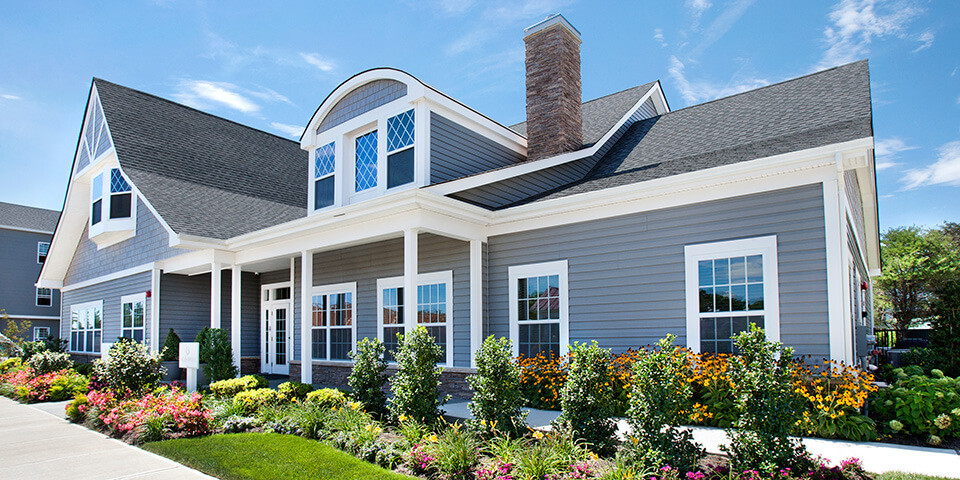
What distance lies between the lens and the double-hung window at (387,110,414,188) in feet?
39.0

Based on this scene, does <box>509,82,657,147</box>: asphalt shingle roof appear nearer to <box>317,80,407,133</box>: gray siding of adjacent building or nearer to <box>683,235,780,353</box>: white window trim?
<box>317,80,407,133</box>: gray siding of adjacent building

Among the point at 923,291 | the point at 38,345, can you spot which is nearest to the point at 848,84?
the point at 38,345

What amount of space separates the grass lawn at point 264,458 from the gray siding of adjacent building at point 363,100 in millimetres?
7199

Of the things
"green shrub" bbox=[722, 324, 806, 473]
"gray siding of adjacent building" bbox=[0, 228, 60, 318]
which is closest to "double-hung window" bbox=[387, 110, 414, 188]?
"green shrub" bbox=[722, 324, 806, 473]

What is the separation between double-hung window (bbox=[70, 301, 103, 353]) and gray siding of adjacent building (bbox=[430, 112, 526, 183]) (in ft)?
45.7

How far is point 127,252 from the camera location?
17188mm

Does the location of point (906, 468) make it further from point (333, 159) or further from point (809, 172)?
point (333, 159)

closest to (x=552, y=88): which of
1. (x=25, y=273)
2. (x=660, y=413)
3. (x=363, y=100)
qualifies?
(x=363, y=100)

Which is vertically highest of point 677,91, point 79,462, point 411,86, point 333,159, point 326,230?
point 677,91

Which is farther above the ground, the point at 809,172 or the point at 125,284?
the point at 809,172

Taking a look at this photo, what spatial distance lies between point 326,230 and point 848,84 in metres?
9.85

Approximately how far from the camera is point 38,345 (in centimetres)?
1830

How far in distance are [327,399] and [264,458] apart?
2.16 meters

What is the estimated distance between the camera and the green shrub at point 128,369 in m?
9.98
